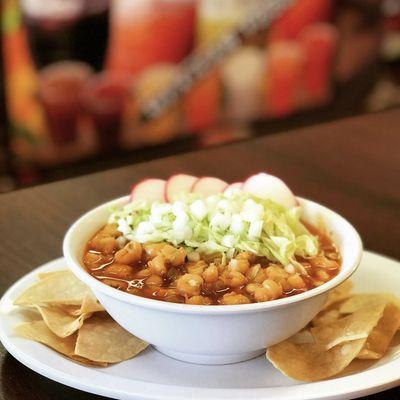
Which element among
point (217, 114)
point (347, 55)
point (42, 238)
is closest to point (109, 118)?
point (217, 114)

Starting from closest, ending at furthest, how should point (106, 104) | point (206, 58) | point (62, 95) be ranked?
1. point (62, 95)
2. point (106, 104)
3. point (206, 58)

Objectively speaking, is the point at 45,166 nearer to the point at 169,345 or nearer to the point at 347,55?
the point at 347,55

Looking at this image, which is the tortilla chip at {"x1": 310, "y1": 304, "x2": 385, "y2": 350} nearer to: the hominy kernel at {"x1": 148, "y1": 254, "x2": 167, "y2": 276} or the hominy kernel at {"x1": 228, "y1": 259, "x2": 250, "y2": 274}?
the hominy kernel at {"x1": 228, "y1": 259, "x2": 250, "y2": 274}

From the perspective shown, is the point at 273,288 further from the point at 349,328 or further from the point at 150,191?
Result: the point at 150,191

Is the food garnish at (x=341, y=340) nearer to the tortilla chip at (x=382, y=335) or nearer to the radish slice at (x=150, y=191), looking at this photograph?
the tortilla chip at (x=382, y=335)

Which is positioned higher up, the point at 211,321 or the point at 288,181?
the point at 211,321

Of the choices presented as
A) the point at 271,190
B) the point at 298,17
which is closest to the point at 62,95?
the point at 298,17
